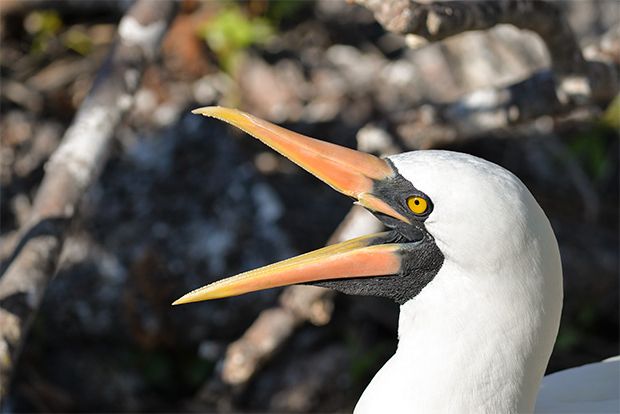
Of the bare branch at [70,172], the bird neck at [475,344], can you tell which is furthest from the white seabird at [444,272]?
the bare branch at [70,172]

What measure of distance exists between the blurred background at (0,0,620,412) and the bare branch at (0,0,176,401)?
25.2 inches

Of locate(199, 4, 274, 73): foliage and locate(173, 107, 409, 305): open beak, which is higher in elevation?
locate(173, 107, 409, 305): open beak

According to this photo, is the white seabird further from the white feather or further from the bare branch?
the bare branch

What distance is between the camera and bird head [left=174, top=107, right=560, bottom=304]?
2.43 metres

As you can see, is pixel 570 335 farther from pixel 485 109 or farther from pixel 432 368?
pixel 432 368

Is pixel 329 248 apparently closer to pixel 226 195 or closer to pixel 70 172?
pixel 70 172

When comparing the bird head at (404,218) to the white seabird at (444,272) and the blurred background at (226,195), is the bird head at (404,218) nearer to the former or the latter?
the white seabird at (444,272)

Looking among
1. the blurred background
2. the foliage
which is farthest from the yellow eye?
the foliage

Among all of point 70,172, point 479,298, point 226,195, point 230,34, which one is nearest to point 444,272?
point 479,298

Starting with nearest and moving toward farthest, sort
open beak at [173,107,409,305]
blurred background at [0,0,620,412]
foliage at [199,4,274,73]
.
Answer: open beak at [173,107,409,305] < blurred background at [0,0,620,412] < foliage at [199,4,274,73]

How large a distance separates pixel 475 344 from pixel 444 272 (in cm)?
19

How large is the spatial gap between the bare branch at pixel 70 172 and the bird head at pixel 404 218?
3.46ft

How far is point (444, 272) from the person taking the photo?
2.55m

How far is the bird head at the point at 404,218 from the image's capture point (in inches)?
95.8
